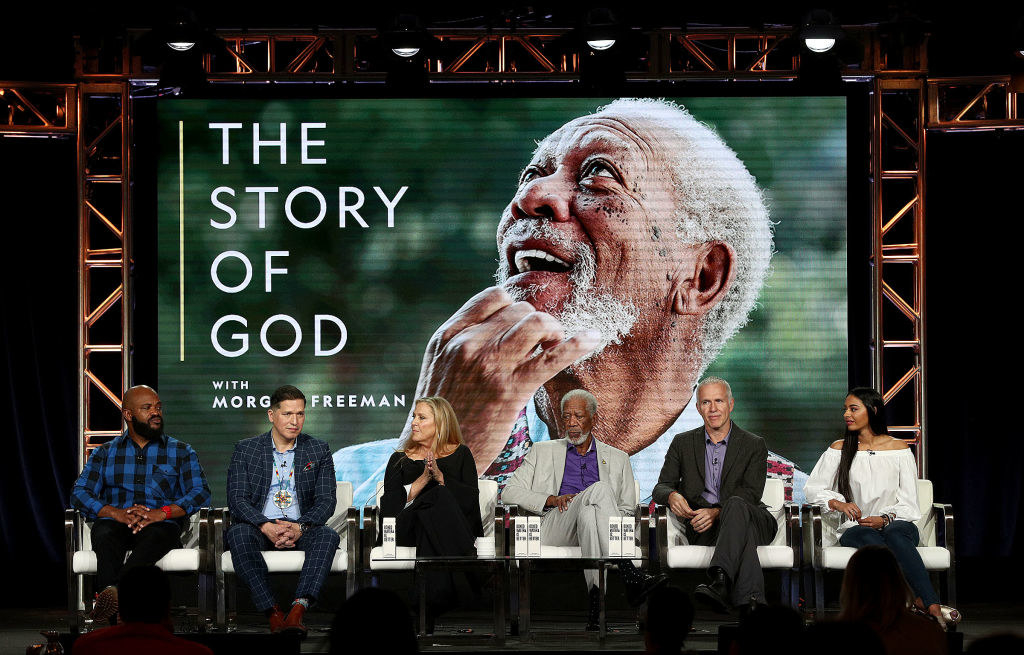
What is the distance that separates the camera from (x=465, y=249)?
271 inches

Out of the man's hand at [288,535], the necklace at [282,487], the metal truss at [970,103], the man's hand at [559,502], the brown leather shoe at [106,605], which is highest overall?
the metal truss at [970,103]

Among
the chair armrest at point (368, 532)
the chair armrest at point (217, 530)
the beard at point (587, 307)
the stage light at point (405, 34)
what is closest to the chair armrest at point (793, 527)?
the beard at point (587, 307)

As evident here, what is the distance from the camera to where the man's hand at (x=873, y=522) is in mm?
5664

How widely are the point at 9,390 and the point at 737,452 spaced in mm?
4121

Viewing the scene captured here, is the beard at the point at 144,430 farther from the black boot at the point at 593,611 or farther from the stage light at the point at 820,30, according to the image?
the stage light at the point at 820,30

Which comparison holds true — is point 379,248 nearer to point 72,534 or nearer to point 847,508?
point 72,534

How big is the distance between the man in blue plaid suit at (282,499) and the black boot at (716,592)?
5.17 feet

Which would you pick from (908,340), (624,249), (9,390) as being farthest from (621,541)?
(9,390)

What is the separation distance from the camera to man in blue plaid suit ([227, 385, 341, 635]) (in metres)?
5.50

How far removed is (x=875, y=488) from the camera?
586cm

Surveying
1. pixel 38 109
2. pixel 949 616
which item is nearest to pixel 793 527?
pixel 949 616

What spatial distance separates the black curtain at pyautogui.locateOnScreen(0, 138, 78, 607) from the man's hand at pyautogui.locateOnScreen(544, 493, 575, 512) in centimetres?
308

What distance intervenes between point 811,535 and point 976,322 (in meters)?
2.30

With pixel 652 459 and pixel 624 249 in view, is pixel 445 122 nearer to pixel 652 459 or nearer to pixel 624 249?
pixel 624 249
